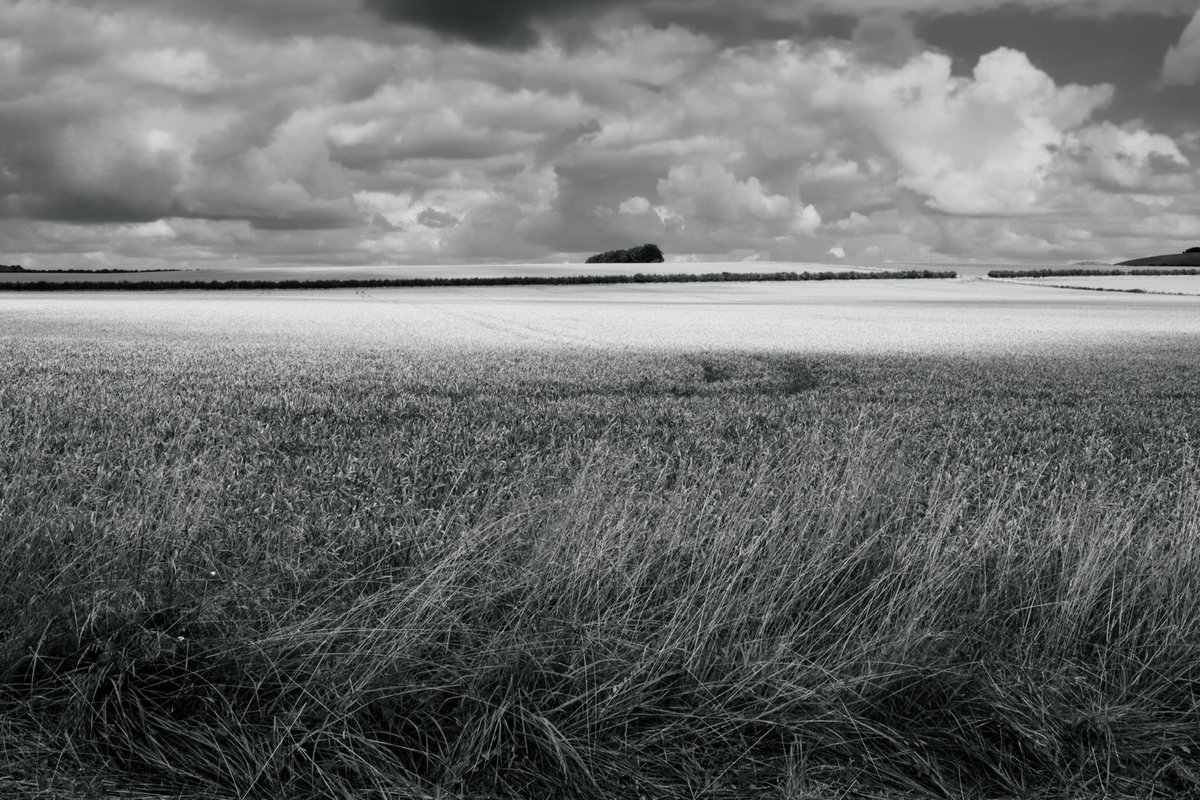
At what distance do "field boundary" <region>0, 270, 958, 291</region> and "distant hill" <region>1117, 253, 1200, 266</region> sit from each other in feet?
147

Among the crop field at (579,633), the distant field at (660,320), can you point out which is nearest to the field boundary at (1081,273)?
the distant field at (660,320)

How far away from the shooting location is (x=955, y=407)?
16453mm

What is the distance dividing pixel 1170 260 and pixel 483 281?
108 metres

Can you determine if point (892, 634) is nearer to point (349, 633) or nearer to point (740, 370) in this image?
point (349, 633)

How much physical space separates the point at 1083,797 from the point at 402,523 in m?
4.53

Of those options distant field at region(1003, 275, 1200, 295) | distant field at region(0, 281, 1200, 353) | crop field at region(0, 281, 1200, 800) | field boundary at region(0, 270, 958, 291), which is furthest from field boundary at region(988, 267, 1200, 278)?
crop field at region(0, 281, 1200, 800)

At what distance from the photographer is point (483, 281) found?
324 feet

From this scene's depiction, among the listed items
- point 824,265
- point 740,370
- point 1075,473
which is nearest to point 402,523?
point 1075,473

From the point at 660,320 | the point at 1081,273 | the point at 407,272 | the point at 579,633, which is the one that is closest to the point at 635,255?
the point at 407,272

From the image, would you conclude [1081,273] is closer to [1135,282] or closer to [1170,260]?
[1135,282]

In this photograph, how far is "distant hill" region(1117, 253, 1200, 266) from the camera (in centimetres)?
13362

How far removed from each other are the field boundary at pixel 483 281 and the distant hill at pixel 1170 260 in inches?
1761

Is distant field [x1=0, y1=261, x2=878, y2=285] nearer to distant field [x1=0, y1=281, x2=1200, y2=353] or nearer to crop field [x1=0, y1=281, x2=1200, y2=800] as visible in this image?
distant field [x1=0, y1=281, x2=1200, y2=353]

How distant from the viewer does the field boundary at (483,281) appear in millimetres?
90562
